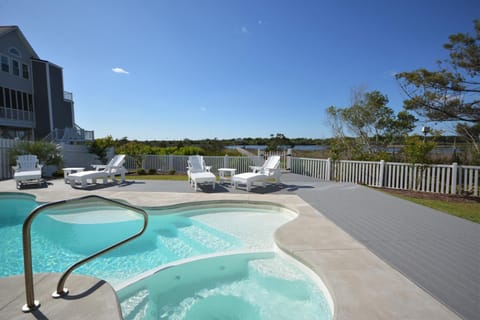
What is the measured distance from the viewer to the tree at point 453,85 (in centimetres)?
951

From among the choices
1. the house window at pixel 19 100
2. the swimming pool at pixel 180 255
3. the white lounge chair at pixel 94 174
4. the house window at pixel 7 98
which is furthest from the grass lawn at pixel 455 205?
the house window at pixel 19 100

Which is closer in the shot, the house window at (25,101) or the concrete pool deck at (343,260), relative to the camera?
the concrete pool deck at (343,260)

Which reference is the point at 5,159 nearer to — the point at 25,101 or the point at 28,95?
the point at 25,101

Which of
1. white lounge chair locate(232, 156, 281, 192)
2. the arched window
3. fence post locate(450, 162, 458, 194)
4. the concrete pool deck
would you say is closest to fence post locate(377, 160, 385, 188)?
fence post locate(450, 162, 458, 194)

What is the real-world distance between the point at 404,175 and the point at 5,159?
16236mm

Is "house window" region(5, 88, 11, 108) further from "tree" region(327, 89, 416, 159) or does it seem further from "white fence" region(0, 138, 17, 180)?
"tree" region(327, 89, 416, 159)

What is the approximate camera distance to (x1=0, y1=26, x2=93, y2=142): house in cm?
1566

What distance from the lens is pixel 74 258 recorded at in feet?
12.7

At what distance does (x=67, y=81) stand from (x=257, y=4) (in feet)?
60.0

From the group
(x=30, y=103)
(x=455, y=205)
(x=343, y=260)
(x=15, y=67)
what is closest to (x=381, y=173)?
(x=455, y=205)

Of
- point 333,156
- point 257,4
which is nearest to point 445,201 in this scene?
point 333,156

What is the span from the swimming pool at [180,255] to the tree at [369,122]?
1257 cm

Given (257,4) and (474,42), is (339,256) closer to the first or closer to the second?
(257,4)

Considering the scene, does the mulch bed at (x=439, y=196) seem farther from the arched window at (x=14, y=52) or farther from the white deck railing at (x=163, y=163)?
the arched window at (x=14, y=52)
